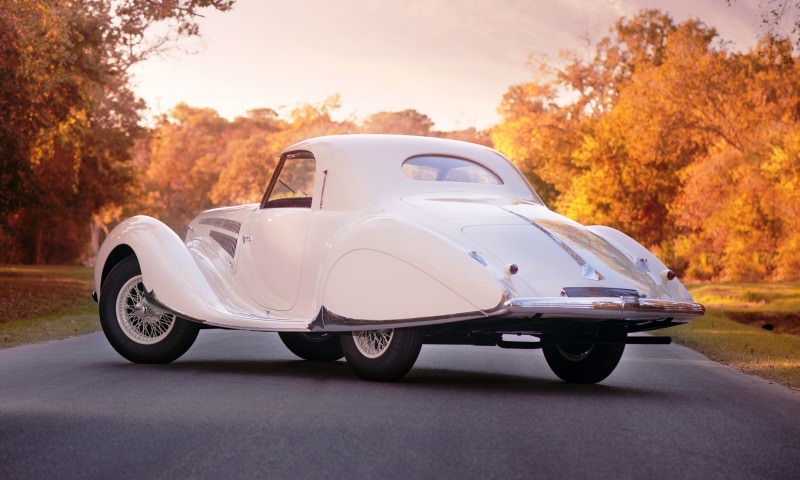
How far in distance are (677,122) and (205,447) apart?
42265 mm

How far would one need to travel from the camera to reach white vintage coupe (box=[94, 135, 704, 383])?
25.8 ft

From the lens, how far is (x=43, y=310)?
22219 millimetres

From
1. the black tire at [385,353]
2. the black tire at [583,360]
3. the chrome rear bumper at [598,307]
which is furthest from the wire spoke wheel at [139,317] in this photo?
the chrome rear bumper at [598,307]

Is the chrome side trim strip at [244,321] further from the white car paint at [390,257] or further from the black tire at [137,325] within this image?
the black tire at [137,325]

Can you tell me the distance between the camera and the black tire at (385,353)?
822 cm

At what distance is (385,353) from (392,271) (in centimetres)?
74

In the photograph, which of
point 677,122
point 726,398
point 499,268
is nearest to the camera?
point 499,268

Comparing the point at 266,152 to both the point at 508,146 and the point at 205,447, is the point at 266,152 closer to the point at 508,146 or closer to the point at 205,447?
the point at 508,146

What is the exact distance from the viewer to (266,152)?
84.7 metres

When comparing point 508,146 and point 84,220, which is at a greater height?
point 508,146

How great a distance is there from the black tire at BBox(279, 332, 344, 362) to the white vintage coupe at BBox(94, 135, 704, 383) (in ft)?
0.06

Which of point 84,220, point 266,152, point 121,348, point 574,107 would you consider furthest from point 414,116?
point 121,348

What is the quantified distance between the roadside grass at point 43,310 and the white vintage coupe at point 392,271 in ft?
14.7

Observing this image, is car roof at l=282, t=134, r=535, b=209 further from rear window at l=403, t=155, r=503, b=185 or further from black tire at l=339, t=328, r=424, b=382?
black tire at l=339, t=328, r=424, b=382
